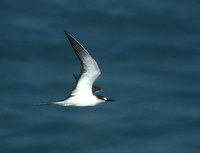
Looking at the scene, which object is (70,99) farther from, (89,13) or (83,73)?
(89,13)

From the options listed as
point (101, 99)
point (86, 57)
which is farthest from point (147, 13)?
point (86, 57)

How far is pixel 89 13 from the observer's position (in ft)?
78.8

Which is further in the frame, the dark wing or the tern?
the tern

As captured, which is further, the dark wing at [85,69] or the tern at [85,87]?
the tern at [85,87]

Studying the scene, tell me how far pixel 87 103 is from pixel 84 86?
539mm

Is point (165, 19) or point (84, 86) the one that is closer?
point (84, 86)

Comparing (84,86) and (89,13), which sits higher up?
(89,13)

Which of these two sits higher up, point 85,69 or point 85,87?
point 85,69

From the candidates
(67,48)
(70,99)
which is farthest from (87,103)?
(67,48)

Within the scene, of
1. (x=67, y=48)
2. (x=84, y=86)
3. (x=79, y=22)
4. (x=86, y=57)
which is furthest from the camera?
(x=79, y=22)

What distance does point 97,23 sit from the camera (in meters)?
23.7

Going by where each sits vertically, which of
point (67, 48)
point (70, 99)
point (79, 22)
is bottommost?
point (70, 99)

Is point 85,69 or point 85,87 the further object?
point 85,87

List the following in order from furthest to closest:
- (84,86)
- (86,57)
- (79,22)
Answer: (79,22) < (84,86) < (86,57)
